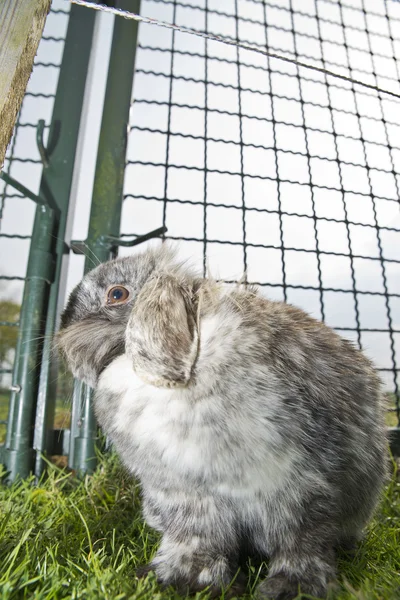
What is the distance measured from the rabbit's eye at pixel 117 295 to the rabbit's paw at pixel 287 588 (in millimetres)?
637

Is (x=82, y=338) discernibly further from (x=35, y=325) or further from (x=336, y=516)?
(x=35, y=325)

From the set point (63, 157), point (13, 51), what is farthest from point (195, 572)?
point (63, 157)

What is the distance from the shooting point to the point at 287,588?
2.41ft

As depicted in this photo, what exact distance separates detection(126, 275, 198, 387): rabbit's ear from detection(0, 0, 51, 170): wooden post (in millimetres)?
368

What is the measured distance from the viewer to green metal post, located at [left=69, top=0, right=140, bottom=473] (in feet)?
5.16

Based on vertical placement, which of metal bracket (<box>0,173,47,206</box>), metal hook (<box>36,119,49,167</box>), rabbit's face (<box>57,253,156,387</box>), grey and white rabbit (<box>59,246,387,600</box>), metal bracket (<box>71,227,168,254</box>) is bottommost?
grey and white rabbit (<box>59,246,387,600</box>)

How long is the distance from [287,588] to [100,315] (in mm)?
663

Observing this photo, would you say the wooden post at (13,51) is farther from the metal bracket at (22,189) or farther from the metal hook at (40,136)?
the metal hook at (40,136)

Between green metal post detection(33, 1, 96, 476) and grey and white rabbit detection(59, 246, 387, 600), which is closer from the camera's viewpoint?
grey and white rabbit detection(59, 246, 387, 600)

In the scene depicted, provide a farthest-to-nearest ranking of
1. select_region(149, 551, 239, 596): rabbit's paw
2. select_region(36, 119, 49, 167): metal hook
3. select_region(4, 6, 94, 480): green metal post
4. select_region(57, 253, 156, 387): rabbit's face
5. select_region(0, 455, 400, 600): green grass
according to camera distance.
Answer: select_region(36, 119, 49, 167): metal hook, select_region(4, 6, 94, 480): green metal post, select_region(57, 253, 156, 387): rabbit's face, select_region(149, 551, 239, 596): rabbit's paw, select_region(0, 455, 400, 600): green grass

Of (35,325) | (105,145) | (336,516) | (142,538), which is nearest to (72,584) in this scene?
(142,538)

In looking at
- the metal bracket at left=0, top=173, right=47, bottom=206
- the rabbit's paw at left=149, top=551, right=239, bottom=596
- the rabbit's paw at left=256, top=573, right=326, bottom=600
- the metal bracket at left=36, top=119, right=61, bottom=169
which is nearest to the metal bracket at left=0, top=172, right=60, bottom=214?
the metal bracket at left=0, top=173, right=47, bottom=206

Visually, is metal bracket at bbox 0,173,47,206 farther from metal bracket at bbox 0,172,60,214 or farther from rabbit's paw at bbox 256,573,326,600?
rabbit's paw at bbox 256,573,326,600

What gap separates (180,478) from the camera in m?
0.80
